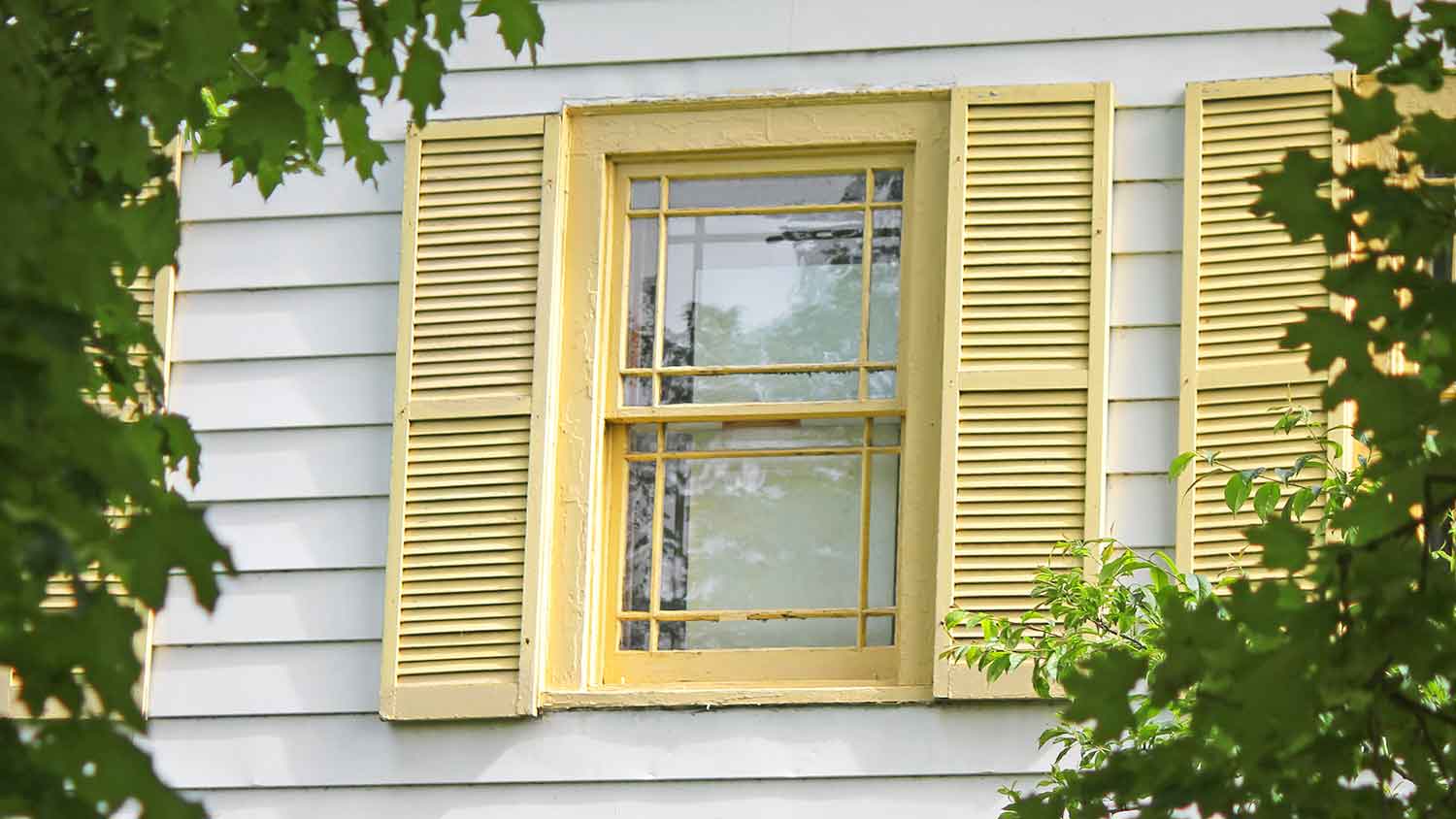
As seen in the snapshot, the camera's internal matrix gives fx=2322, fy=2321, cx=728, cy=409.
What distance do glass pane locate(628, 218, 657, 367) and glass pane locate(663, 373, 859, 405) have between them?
11 cm

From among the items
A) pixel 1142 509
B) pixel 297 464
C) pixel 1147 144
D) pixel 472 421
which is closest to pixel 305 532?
pixel 297 464

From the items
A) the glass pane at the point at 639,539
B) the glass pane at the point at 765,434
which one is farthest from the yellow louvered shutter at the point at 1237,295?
the glass pane at the point at 639,539

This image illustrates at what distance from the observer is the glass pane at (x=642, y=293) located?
6.65 meters

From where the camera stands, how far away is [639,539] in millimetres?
6598

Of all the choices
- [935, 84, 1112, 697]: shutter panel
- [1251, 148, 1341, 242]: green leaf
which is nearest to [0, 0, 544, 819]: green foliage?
[1251, 148, 1341, 242]: green leaf

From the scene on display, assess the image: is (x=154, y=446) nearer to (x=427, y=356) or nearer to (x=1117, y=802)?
(x=1117, y=802)

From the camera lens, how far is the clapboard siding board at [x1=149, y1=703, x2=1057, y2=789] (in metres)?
6.09

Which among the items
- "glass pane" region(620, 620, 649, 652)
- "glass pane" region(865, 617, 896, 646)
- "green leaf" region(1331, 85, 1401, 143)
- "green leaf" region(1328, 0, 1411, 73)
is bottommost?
"glass pane" region(620, 620, 649, 652)

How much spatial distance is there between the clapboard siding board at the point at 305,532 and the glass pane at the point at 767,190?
4.06 ft

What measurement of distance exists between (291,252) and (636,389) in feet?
3.59

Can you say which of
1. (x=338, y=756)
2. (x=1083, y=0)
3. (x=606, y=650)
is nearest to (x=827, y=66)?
(x=1083, y=0)

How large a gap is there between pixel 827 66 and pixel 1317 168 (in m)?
4.27

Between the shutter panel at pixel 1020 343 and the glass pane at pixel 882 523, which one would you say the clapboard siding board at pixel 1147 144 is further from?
the glass pane at pixel 882 523

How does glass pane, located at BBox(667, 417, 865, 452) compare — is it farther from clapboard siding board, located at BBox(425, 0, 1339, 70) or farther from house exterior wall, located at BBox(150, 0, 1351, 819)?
clapboard siding board, located at BBox(425, 0, 1339, 70)
